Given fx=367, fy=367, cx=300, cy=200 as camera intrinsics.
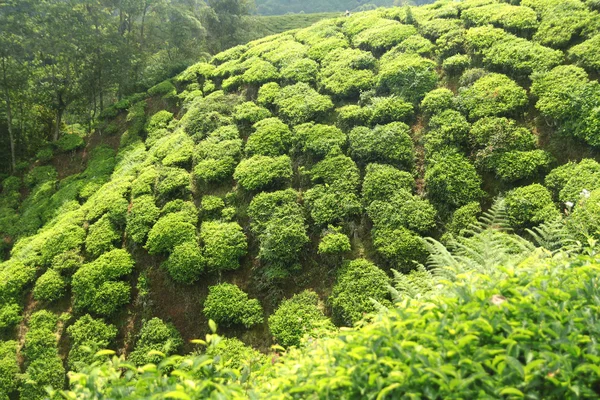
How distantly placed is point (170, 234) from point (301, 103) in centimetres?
701

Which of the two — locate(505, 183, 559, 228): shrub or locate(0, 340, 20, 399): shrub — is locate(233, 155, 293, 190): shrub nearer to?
locate(505, 183, 559, 228): shrub

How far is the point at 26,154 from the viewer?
25.5 m

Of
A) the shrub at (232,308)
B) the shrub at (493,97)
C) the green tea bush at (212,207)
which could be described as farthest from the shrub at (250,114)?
the shrub at (232,308)

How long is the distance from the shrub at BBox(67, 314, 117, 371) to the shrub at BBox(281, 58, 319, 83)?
11.8 m

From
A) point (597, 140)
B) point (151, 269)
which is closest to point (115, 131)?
point (151, 269)

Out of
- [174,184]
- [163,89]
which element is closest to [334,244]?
[174,184]

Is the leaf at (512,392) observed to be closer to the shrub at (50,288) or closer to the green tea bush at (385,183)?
the green tea bush at (385,183)

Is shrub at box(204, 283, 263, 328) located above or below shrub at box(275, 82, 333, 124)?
below

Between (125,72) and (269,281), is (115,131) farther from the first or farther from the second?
(269,281)

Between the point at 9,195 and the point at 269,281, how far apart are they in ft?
67.2

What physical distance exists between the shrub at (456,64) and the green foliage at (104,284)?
12.5m

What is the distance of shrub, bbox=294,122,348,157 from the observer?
1205 centimetres

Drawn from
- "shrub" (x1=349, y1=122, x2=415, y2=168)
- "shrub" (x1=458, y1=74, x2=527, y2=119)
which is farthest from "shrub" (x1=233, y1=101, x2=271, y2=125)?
"shrub" (x1=458, y1=74, x2=527, y2=119)

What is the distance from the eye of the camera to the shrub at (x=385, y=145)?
35.9ft
